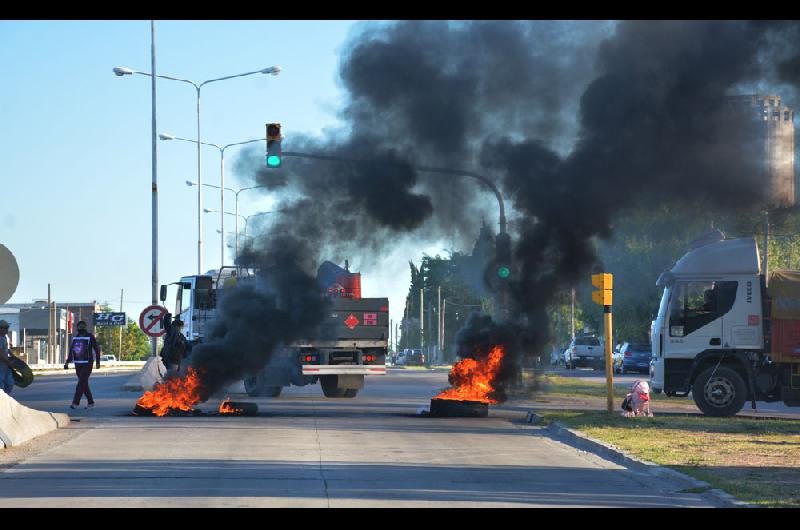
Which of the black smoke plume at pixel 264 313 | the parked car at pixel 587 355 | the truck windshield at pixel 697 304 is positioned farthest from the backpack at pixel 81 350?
the parked car at pixel 587 355

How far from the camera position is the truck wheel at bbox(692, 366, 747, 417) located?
22047 mm

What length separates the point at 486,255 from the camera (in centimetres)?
2742

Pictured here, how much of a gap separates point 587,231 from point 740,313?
417 centimetres

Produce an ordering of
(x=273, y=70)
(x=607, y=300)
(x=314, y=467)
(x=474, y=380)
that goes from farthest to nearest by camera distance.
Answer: (x=273, y=70) < (x=474, y=380) < (x=607, y=300) < (x=314, y=467)

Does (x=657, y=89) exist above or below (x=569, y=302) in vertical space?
above

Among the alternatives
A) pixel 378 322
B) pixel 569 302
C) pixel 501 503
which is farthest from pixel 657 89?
pixel 501 503

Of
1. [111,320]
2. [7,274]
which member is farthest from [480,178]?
[111,320]

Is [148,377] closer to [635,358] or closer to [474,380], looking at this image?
[474,380]

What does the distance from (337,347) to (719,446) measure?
11655 millimetres

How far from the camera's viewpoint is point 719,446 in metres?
A: 15.9

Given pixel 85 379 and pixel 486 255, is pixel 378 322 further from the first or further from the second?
pixel 85 379

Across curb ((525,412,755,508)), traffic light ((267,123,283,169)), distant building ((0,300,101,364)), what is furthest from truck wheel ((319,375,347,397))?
distant building ((0,300,101,364))

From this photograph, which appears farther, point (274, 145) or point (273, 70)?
point (273, 70)

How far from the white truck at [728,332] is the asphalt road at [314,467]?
12.8 feet
